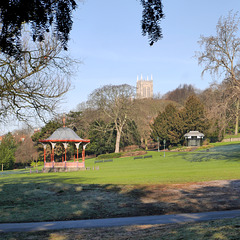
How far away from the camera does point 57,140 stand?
38469 mm

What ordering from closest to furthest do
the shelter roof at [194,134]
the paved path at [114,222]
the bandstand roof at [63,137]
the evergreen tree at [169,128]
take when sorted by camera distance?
the paved path at [114,222] < the bandstand roof at [63,137] < the shelter roof at [194,134] < the evergreen tree at [169,128]

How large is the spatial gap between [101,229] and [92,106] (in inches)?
2261

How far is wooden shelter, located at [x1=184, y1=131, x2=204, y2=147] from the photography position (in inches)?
2729

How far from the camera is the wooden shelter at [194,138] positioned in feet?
227

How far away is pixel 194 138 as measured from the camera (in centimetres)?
7062

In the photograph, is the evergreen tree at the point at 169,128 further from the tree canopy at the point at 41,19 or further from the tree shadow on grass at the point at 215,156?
the tree canopy at the point at 41,19

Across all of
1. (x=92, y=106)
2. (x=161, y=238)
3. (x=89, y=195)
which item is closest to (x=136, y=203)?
(x=89, y=195)

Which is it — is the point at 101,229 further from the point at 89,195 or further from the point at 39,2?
the point at 39,2

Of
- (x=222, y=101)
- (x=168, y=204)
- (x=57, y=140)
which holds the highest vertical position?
(x=222, y=101)

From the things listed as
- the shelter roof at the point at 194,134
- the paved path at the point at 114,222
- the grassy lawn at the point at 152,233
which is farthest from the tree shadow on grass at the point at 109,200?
the shelter roof at the point at 194,134

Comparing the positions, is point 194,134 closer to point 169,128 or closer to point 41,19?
point 169,128

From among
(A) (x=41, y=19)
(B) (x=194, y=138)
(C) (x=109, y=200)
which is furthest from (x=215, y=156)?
(A) (x=41, y=19)

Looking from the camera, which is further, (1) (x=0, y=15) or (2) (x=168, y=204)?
(2) (x=168, y=204)

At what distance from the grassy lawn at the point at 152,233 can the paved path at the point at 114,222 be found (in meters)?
0.61
